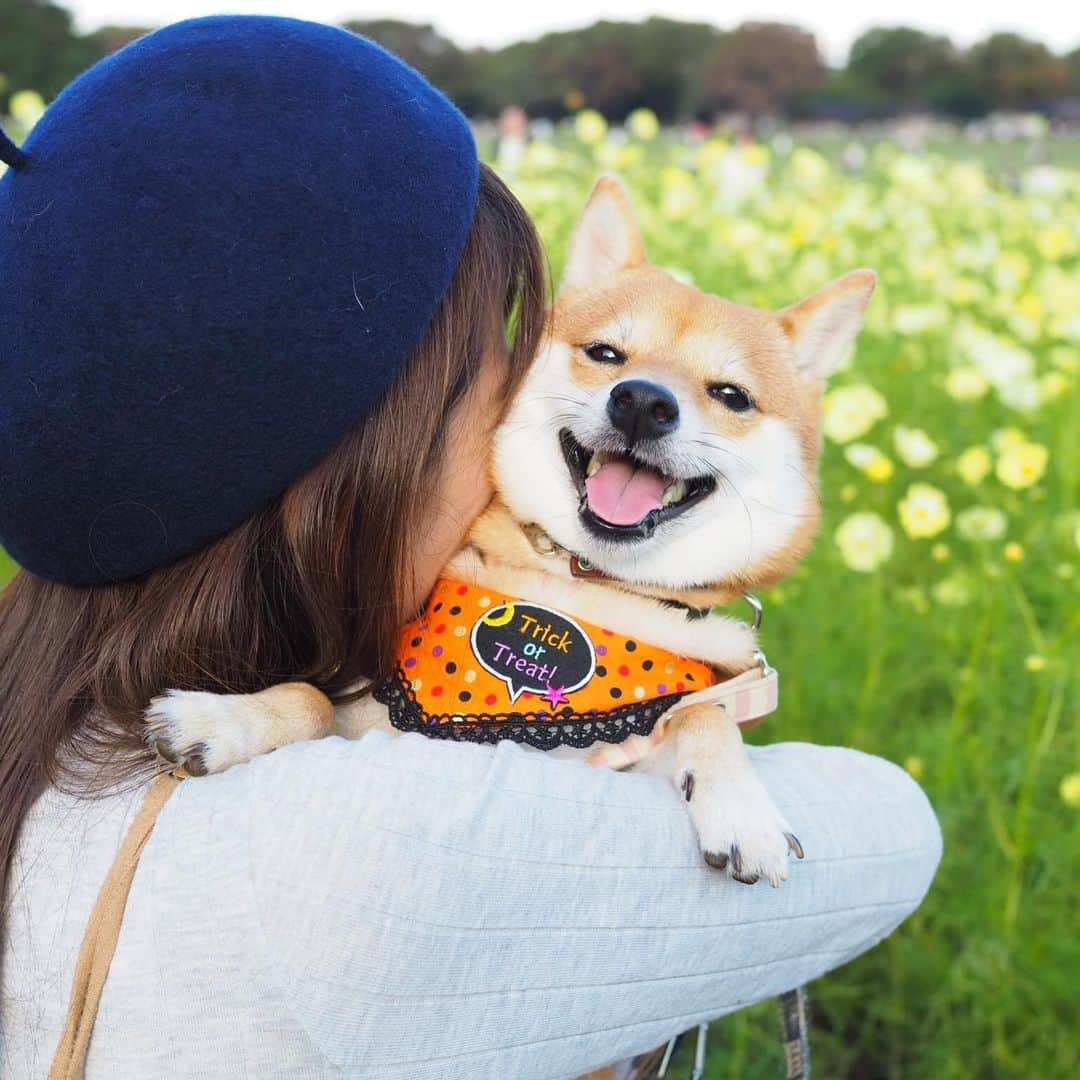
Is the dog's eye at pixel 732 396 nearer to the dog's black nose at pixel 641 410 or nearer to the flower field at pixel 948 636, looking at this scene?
the dog's black nose at pixel 641 410

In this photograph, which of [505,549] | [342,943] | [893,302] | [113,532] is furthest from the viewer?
[893,302]

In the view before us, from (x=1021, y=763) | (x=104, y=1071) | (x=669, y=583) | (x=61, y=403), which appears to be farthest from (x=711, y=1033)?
(x=61, y=403)

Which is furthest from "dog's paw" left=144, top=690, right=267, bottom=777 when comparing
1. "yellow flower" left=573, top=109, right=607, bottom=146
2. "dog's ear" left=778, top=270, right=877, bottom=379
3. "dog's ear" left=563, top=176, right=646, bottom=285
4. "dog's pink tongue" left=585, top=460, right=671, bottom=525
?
"yellow flower" left=573, top=109, right=607, bottom=146

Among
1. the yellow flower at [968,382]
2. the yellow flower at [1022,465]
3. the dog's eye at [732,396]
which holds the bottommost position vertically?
the yellow flower at [968,382]

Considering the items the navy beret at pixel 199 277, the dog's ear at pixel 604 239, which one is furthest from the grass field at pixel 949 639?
the navy beret at pixel 199 277

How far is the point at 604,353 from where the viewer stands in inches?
80.6

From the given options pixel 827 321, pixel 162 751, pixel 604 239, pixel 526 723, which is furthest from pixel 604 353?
pixel 162 751

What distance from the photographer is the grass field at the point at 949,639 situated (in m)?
2.37

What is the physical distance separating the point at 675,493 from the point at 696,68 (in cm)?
3884

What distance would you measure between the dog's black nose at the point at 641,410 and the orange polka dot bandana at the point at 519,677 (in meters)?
0.32

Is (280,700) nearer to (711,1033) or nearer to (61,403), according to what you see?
(61,403)

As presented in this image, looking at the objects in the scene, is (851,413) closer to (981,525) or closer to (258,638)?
(981,525)

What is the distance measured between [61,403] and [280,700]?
21.0 inches

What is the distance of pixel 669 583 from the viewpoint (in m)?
1.88
